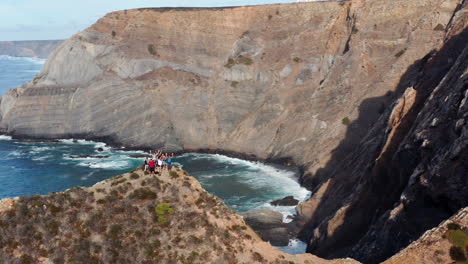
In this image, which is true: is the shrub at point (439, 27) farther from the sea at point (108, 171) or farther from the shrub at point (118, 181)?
the shrub at point (118, 181)

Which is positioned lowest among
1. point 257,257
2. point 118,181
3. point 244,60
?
point 257,257

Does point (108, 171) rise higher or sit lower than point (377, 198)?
lower

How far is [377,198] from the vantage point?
36750 mm

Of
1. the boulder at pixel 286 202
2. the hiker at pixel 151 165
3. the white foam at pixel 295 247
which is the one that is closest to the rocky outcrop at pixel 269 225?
the white foam at pixel 295 247

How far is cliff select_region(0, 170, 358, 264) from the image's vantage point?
19.6m

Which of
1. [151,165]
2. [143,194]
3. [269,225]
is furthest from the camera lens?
[269,225]

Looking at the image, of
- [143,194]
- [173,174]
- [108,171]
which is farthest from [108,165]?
[143,194]

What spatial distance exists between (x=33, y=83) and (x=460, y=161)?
97.1 meters

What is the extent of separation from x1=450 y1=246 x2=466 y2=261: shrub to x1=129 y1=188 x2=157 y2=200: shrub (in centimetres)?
1564

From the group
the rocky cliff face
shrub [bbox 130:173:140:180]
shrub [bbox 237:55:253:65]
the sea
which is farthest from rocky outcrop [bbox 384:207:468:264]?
shrub [bbox 237:55:253:65]

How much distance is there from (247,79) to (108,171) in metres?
37.7

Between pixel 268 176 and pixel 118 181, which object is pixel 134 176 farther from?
pixel 268 176

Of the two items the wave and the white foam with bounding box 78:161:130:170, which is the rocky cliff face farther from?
the white foam with bounding box 78:161:130:170

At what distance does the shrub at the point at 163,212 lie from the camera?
22.4 metres
